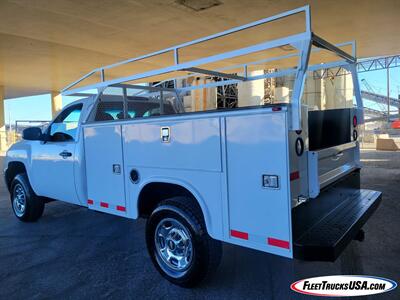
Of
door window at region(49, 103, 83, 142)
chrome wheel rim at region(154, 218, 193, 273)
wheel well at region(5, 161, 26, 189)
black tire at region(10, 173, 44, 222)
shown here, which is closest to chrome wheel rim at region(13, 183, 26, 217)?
black tire at region(10, 173, 44, 222)

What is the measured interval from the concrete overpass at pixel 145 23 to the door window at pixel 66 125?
3.96 m

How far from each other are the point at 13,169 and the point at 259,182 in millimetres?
5122

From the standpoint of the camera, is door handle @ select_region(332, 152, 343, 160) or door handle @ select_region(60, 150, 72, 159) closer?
door handle @ select_region(332, 152, 343, 160)

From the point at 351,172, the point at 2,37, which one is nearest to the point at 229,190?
the point at 351,172

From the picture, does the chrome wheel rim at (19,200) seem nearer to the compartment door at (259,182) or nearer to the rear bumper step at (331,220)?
the compartment door at (259,182)

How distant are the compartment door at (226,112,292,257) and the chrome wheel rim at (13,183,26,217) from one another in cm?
443

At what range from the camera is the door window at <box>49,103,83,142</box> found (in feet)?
16.4

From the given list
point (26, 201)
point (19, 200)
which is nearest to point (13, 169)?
point (19, 200)

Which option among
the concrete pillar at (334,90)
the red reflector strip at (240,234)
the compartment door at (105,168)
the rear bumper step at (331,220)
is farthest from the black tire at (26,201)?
the concrete pillar at (334,90)

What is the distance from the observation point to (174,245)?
3623 millimetres

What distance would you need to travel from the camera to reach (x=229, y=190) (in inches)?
120

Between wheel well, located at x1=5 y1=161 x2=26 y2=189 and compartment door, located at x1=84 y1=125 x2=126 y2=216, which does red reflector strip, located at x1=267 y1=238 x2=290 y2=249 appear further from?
wheel well, located at x1=5 y1=161 x2=26 y2=189

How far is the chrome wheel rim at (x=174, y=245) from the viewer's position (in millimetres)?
3492

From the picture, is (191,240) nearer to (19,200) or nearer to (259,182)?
(259,182)
